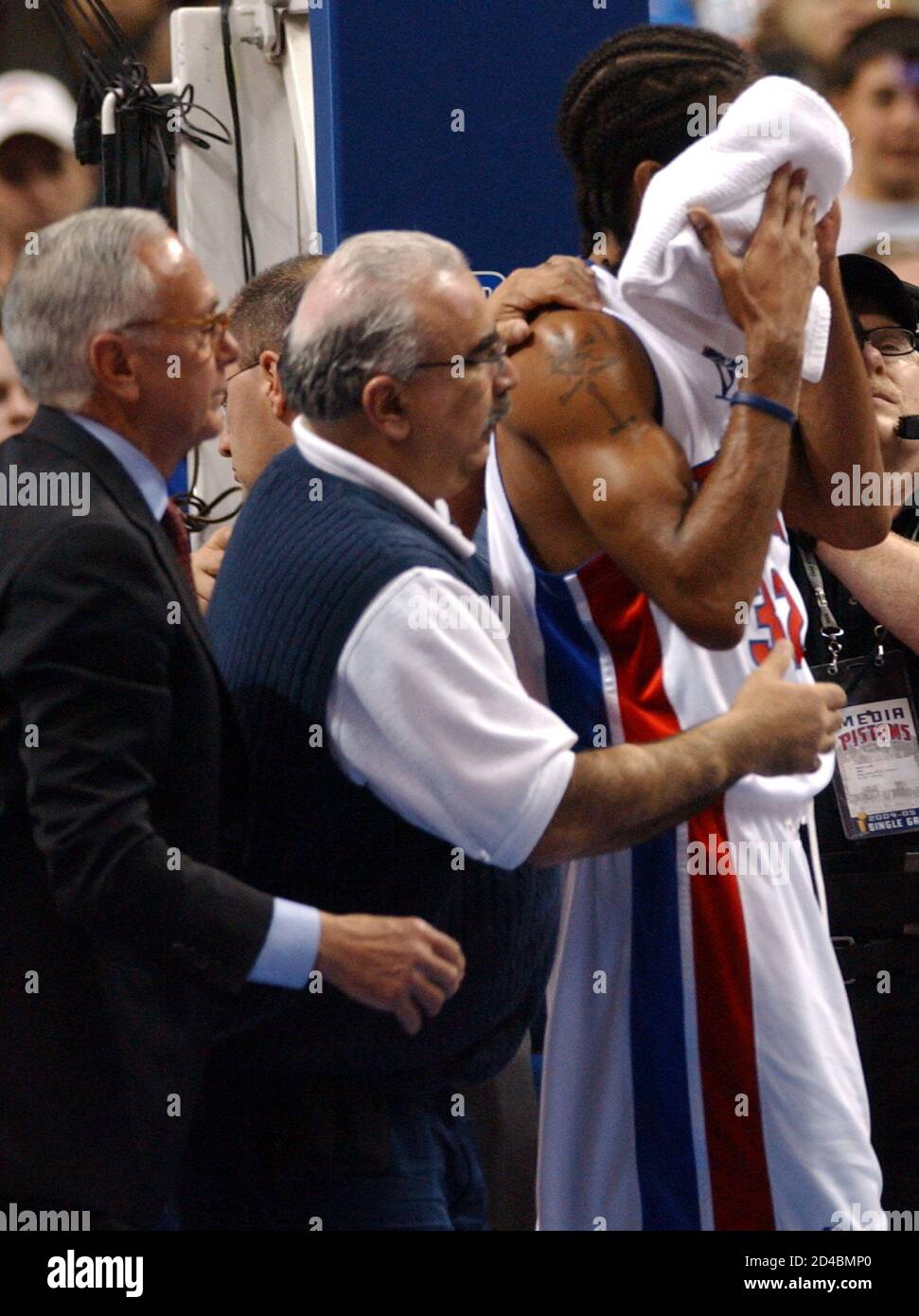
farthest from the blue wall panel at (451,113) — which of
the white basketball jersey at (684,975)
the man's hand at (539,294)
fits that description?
the white basketball jersey at (684,975)

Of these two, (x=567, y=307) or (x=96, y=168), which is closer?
(x=567, y=307)

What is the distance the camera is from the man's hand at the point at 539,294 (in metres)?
2.35

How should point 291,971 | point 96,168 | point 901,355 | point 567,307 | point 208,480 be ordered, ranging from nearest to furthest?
1. point 291,971
2. point 567,307
3. point 901,355
4. point 208,480
5. point 96,168

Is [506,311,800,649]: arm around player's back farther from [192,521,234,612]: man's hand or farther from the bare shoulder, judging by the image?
[192,521,234,612]: man's hand

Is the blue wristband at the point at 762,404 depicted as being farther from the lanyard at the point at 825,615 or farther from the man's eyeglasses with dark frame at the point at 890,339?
the man's eyeglasses with dark frame at the point at 890,339

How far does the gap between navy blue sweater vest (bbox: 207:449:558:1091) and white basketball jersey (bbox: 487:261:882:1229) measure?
196 millimetres

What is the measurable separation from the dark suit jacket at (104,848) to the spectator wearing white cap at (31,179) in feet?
12.9

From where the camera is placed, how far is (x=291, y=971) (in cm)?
189

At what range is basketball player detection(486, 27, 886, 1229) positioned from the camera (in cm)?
218

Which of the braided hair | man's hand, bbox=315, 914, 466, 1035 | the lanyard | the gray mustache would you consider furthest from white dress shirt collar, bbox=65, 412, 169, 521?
the lanyard

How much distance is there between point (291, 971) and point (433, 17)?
7.03 feet

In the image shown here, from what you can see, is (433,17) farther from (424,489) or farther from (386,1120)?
(386,1120)
